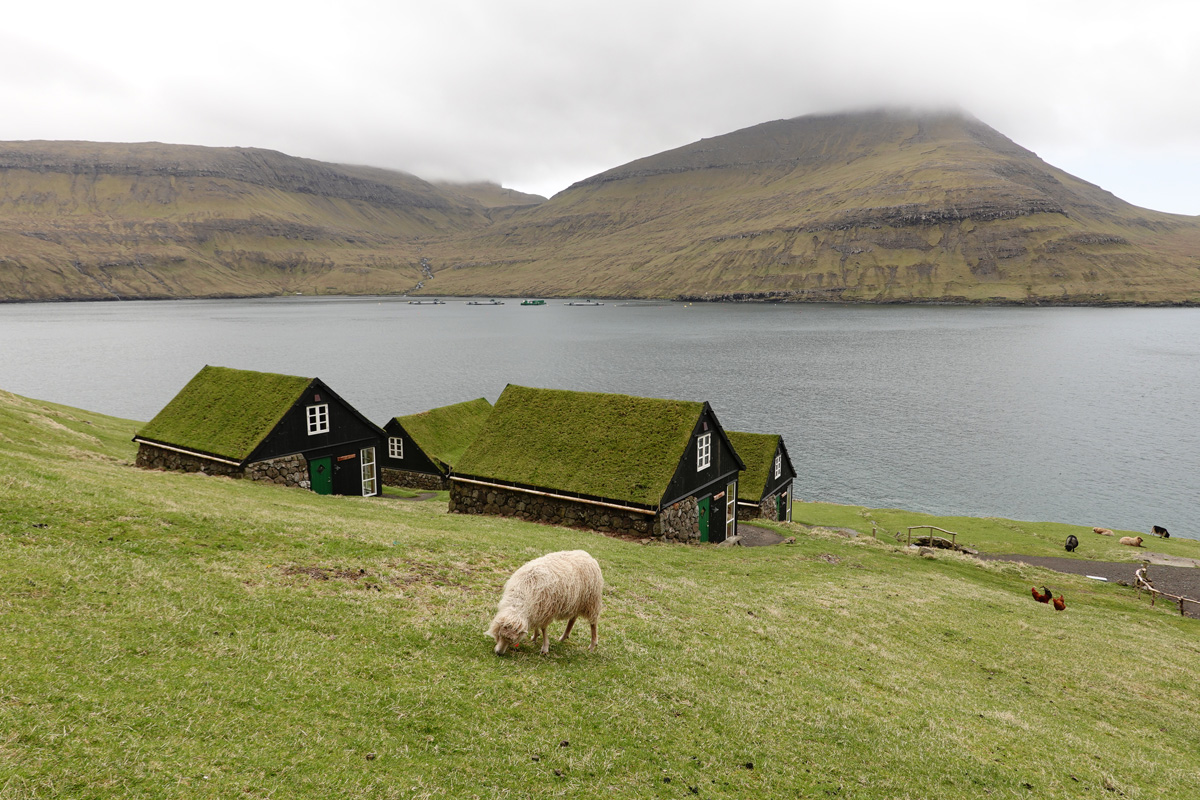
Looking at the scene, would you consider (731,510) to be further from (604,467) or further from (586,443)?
(586,443)

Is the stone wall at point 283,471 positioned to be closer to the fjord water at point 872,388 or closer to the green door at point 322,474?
the green door at point 322,474

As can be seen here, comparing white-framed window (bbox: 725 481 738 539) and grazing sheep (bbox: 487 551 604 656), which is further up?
grazing sheep (bbox: 487 551 604 656)

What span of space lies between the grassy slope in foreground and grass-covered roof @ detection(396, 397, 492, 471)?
2444cm

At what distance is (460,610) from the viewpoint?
16688mm

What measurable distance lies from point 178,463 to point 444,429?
64.6 feet

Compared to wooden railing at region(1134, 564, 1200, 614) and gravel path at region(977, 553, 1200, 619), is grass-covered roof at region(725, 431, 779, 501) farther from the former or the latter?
wooden railing at region(1134, 564, 1200, 614)

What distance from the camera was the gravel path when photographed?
34656 mm

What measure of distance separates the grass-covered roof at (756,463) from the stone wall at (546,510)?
13744 millimetres

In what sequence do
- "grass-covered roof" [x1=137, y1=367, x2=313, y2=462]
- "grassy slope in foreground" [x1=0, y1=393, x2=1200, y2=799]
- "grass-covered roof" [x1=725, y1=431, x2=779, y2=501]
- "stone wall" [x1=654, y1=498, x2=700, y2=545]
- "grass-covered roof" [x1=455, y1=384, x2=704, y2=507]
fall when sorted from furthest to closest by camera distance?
1. "grass-covered roof" [x1=725, y1=431, x2=779, y2=501]
2. "grass-covered roof" [x1=137, y1=367, x2=313, y2=462]
3. "grass-covered roof" [x1=455, y1=384, x2=704, y2=507]
4. "stone wall" [x1=654, y1=498, x2=700, y2=545]
5. "grassy slope in foreground" [x1=0, y1=393, x2=1200, y2=799]

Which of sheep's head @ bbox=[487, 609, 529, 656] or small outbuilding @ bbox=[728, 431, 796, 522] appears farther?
small outbuilding @ bbox=[728, 431, 796, 522]

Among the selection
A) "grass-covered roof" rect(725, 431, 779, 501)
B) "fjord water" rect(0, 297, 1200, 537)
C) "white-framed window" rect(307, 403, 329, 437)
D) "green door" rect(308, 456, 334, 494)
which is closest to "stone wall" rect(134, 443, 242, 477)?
"green door" rect(308, 456, 334, 494)

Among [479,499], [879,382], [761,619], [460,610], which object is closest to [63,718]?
[460,610]

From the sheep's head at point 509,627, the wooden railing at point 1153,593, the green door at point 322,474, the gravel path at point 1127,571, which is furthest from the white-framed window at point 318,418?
the wooden railing at point 1153,593

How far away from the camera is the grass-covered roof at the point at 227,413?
127 ft
